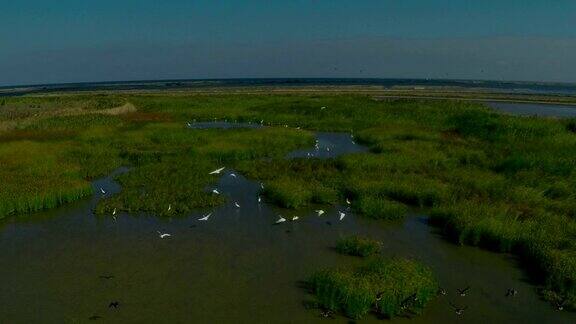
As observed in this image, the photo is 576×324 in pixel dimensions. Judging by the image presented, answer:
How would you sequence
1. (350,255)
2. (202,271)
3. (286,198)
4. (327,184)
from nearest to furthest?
(202,271)
(350,255)
(286,198)
(327,184)

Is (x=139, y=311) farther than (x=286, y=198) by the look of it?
No

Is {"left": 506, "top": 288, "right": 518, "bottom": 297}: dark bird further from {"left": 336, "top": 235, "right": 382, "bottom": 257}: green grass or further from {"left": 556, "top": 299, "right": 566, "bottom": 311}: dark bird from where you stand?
{"left": 336, "top": 235, "right": 382, "bottom": 257}: green grass

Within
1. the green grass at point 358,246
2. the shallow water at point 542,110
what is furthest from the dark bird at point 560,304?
the shallow water at point 542,110

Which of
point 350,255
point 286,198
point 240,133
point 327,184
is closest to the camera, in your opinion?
Result: point 350,255

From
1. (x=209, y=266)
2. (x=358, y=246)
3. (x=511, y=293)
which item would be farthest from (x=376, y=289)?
(x=209, y=266)

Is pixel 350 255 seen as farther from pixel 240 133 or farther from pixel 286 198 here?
pixel 240 133

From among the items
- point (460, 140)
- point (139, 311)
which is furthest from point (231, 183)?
point (460, 140)
